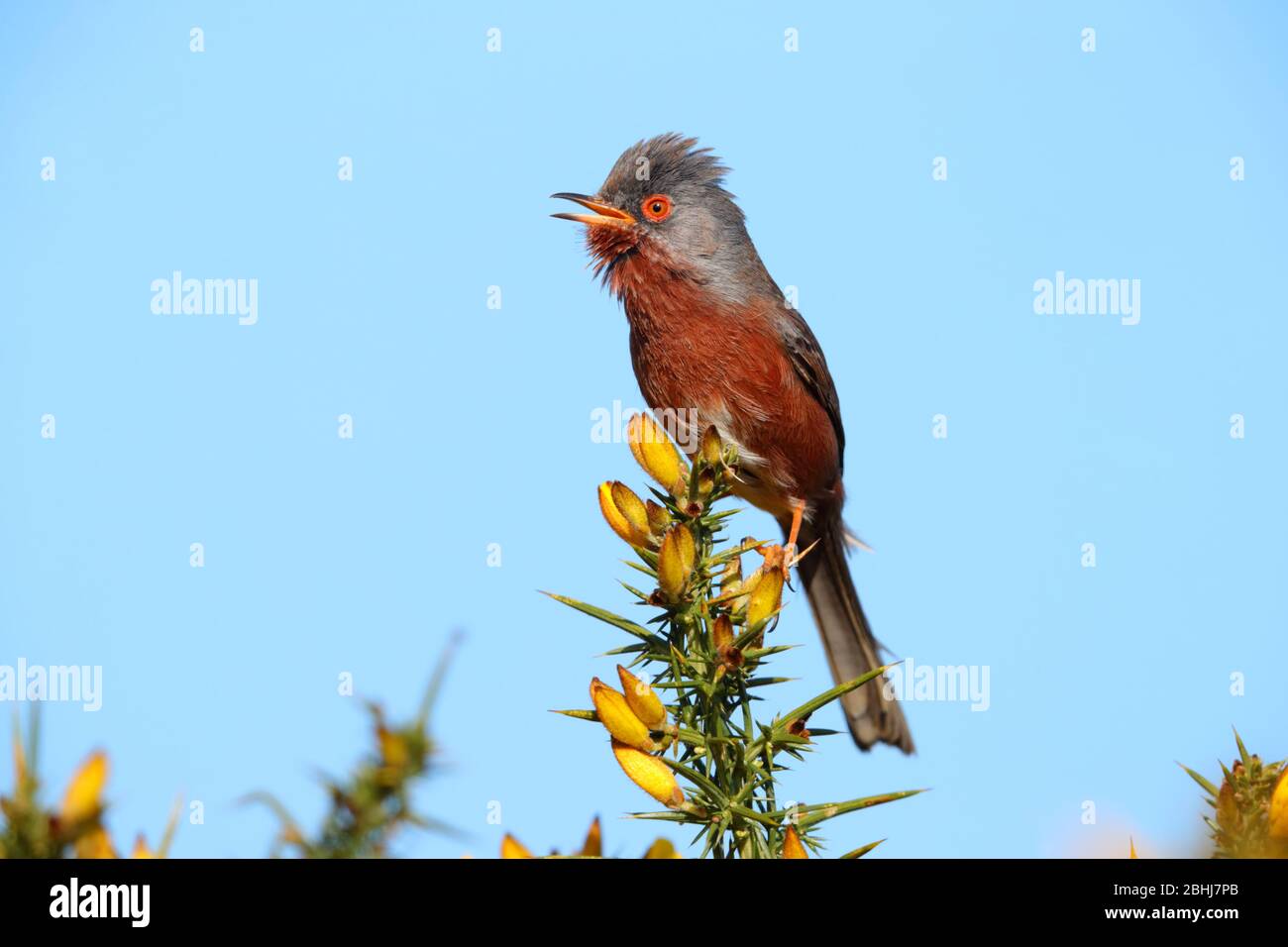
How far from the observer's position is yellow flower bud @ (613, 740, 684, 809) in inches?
85.0

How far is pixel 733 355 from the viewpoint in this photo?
18.0ft

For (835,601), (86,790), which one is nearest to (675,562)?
(86,790)

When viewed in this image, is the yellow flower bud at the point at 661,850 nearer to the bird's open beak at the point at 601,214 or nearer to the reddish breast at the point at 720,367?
the reddish breast at the point at 720,367

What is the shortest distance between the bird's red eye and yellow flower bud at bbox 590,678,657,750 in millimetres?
4028

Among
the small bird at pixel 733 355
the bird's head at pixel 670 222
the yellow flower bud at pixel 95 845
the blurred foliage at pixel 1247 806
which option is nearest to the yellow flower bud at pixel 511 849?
the yellow flower bud at pixel 95 845

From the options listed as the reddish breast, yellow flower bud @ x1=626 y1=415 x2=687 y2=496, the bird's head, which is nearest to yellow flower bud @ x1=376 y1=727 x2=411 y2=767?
yellow flower bud @ x1=626 y1=415 x2=687 y2=496

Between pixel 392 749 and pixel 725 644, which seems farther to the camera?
pixel 725 644

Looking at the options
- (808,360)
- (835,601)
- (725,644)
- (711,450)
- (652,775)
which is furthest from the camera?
(835,601)

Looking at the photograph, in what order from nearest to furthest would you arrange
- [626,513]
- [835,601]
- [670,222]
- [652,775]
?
1. [652,775]
2. [626,513]
3. [670,222]
4. [835,601]

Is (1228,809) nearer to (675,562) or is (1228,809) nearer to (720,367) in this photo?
(675,562)

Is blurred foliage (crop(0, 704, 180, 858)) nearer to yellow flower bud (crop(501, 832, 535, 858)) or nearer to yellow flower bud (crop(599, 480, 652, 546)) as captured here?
yellow flower bud (crop(501, 832, 535, 858))

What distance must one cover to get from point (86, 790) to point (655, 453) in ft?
5.31
